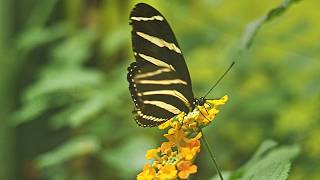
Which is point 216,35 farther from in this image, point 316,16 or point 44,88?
point 44,88

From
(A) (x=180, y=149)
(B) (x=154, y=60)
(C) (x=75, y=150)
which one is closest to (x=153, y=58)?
(B) (x=154, y=60)

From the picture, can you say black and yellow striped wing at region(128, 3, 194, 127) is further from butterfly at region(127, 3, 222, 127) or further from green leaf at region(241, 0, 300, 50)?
green leaf at region(241, 0, 300, 50)

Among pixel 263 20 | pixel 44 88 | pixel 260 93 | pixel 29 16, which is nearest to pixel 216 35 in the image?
pixel 260 93

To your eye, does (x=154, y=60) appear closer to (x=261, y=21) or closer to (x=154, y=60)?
(x=154, y=60)

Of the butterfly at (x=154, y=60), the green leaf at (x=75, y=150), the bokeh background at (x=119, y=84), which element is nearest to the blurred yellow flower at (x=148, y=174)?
the butterfly at (x=154, y=60)

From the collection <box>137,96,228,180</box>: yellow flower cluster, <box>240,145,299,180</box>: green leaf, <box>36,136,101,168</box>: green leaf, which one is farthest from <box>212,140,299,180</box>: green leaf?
<box>36,136,101,168</box>: green leaf
